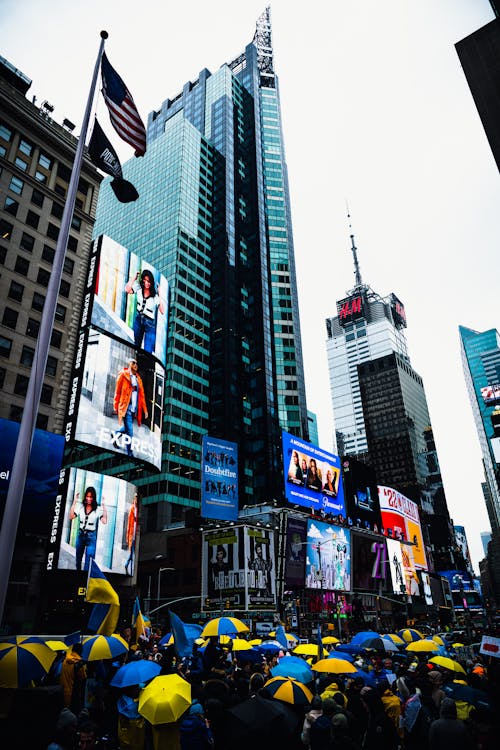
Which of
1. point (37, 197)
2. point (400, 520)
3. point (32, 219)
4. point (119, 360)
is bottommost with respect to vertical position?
point (400, 520)

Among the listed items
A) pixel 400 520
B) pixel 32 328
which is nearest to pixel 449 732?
pixel 32 328

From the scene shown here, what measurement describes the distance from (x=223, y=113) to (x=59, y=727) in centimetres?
16044

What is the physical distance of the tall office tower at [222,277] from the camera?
334 ft

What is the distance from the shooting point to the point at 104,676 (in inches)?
460

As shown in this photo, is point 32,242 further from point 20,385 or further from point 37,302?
point 20,385

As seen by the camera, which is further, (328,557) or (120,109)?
(328,557)

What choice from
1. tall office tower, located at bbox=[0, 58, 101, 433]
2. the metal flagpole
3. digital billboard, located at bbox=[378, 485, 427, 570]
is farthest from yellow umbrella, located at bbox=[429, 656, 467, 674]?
digital billboard, located at bbox=[378, 485, 427, 570]

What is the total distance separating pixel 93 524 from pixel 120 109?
41856mm

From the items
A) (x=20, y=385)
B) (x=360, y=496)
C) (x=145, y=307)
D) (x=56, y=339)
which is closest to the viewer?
(x=20, y=385)

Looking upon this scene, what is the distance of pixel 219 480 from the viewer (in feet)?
163

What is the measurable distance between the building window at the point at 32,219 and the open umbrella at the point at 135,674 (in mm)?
53612

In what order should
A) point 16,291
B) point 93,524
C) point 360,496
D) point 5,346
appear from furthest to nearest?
point 360,496 → point 16,291 → point 93,524 → point 5,346

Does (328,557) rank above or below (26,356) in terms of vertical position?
below

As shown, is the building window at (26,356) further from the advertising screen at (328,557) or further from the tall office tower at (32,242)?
the advertising screen at (328,557)
